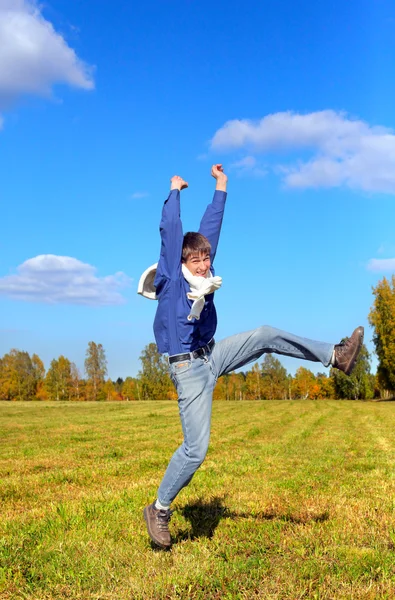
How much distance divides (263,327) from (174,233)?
4.60 feet

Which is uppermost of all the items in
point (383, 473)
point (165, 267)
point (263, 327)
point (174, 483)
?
point (165, 267)

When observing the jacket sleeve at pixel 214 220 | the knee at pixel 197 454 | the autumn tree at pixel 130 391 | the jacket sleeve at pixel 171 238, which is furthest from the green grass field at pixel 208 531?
the autumn tree at pixel 130 391

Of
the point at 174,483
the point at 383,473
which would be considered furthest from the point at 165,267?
the point at 383,473

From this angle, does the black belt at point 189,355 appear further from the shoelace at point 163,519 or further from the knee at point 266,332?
the shoelace at point 163,519

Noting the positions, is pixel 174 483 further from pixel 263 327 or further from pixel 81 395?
pixel 81 395

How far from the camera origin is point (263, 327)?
18.5 feet

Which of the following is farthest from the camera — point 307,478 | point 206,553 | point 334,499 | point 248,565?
point 307,478

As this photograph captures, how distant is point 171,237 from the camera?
5.01 m

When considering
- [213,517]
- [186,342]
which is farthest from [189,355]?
[213,517]

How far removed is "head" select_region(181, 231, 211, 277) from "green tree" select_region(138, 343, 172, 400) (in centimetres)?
9378

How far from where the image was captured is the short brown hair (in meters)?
5.16

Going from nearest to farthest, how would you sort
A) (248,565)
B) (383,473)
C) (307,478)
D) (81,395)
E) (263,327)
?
(248,565) < (263,327) < (307,478) < (383,473) < (81,395)

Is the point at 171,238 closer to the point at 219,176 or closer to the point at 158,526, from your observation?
the point at 219,176

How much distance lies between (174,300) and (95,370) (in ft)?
337
